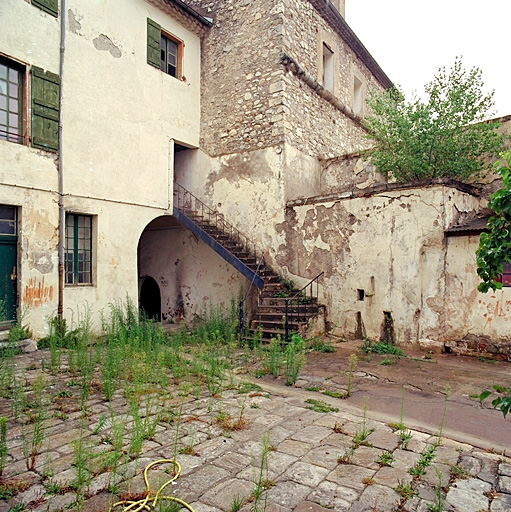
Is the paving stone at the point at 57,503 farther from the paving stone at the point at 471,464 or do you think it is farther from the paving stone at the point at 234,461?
the paving stone at the point at 471,464

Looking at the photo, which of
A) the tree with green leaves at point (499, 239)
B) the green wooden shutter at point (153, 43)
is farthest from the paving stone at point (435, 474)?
the green wooden shutter at point (153, 43)

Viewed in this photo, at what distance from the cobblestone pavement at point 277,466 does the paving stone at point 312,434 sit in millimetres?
10

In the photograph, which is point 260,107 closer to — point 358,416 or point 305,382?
point 305,382

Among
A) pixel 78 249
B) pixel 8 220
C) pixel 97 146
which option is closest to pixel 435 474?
pixel 8 220

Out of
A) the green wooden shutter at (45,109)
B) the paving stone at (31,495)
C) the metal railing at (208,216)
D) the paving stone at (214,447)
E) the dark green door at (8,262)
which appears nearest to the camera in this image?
the paving stone at (31,495)

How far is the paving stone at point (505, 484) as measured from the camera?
304 centimetres

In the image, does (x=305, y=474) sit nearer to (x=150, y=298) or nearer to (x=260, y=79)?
(x=260, y=79)

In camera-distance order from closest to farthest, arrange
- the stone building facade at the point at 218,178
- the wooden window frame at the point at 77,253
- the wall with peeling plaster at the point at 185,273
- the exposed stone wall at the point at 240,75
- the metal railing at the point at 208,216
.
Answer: the stone building facade at the point at 218,178
the wooden window frame at the point at 77,253
the exposed stone wall at the point at 240,75
the metal railing at the point at 208,216
the wall with peeling plaster at the point at 185,273

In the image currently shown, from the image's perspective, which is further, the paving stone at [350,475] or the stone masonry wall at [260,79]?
the stone masonry wall at [260,79]

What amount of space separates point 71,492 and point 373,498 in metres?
2.21

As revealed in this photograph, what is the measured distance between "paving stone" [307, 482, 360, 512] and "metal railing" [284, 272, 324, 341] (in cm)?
546

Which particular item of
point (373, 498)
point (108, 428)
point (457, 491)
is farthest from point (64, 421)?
point (457, 491)

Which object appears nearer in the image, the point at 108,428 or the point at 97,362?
the point at 108,428

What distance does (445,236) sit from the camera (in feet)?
26.1
